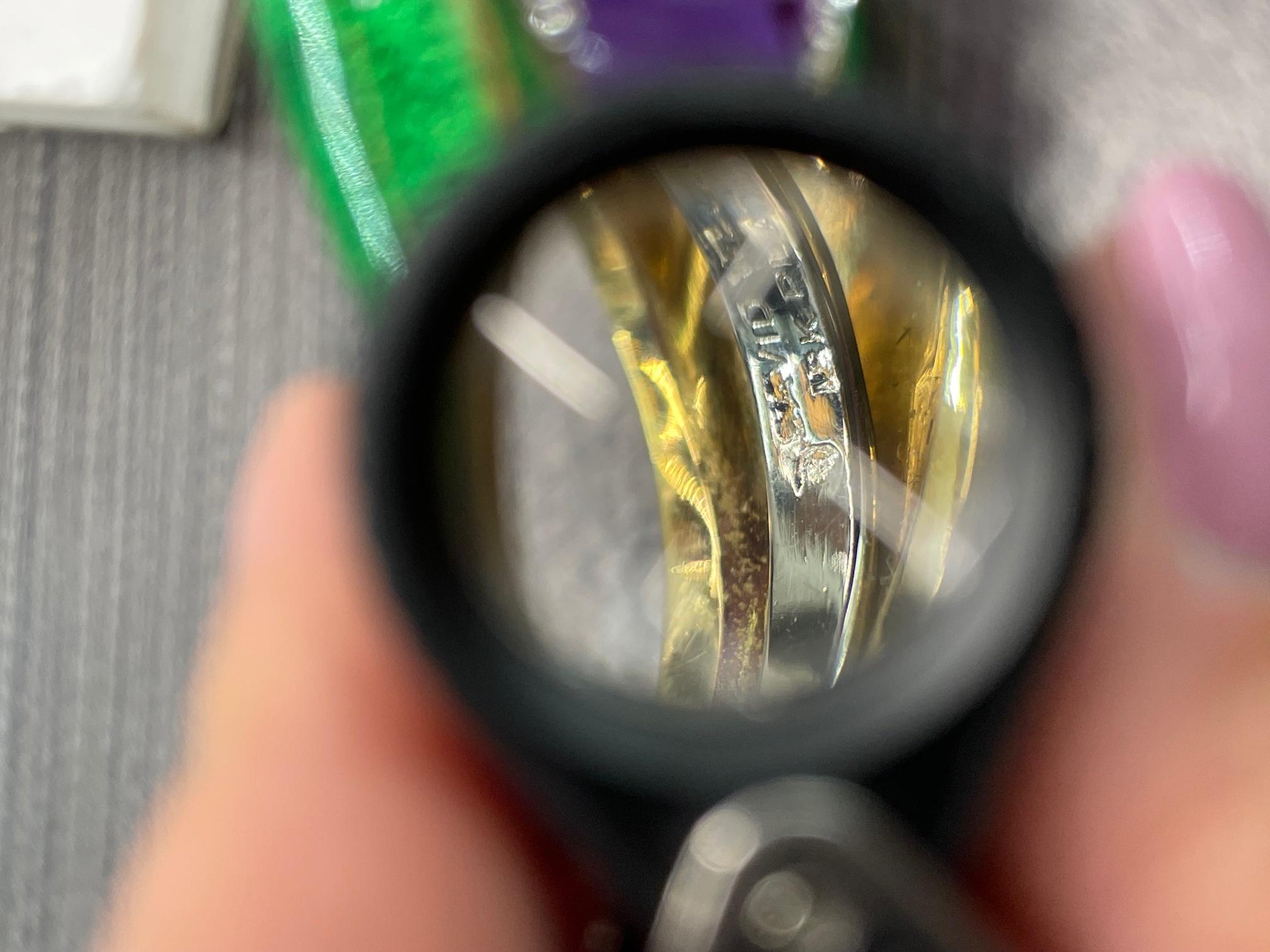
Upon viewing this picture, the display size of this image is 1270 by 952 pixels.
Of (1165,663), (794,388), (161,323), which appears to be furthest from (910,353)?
(161,323)

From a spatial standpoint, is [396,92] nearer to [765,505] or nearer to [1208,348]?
[765,505]

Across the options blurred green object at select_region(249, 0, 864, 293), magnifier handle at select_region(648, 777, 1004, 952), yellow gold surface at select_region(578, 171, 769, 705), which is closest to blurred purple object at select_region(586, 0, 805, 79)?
blurred green object at select_region(249, 0, 864, 293)

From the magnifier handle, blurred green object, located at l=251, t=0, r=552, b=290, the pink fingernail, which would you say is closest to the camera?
the magnifier handle

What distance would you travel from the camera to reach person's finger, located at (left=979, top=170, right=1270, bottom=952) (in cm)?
48

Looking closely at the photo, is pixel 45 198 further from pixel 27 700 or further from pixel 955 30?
pixel 955 30

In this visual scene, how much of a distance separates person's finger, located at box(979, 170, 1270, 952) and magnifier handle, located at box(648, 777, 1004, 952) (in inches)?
3.6

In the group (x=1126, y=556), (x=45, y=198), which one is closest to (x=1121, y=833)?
(x=1126, y=556)

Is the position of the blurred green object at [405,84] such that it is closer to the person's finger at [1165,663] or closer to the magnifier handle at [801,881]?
the person's finger at [1165,663]

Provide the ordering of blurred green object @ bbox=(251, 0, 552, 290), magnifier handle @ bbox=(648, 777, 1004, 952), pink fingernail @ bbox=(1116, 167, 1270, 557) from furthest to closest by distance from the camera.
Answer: blurred green object @ bbox=(251, 0, 552, 290) < pink fingernail @ bbox=(1116, 167, 1270, 557) < magnifier handle @ bbox=(648, 777, 1004, 952)

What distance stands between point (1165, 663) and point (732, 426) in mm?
222

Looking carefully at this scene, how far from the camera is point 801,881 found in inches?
15.4

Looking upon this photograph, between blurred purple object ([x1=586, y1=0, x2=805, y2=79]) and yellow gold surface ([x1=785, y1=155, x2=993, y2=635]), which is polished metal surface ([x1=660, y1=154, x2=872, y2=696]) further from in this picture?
blurred purple object ([x1=586, y1=0, x2=805, y2=79])

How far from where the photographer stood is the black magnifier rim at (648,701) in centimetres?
39

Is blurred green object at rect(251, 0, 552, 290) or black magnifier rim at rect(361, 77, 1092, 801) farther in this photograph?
blurred green object at rect(251, 0, 552, 290)
